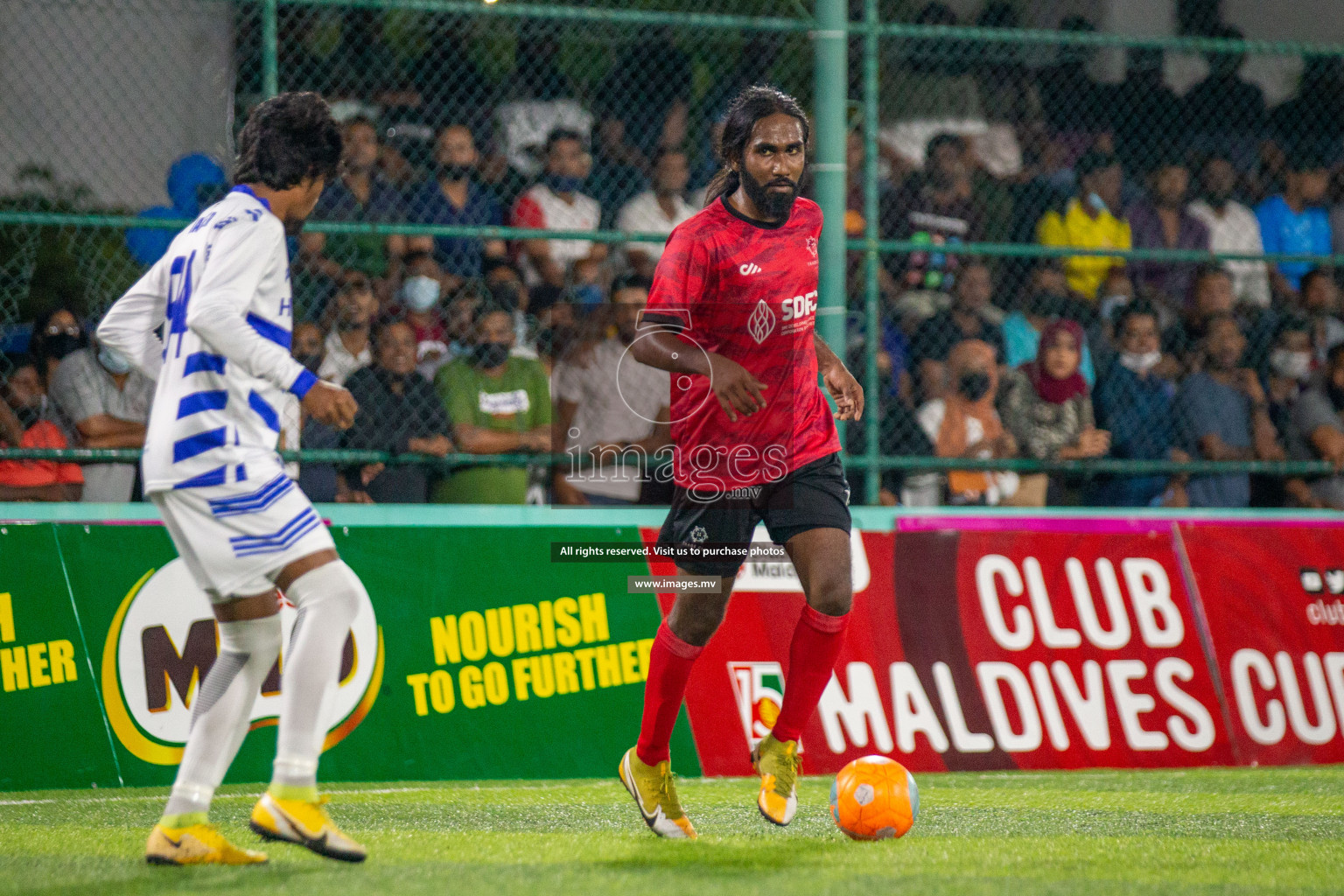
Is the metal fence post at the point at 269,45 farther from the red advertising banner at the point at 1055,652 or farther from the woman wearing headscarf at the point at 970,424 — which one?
the woman wearing headscarf at the point at 970,424

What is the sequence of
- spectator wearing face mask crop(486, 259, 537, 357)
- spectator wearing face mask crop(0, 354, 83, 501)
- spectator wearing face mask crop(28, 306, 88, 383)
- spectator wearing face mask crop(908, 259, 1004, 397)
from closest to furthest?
spectator wearing face mask crop(0, 354, 83, 501)
spectator wearing face mask crop(28, 306, 88, 383)
spectator wearing face mask crop(486, 259, 537, 357)
spectator wearing face mask crop(908, 259, 1004, 397)

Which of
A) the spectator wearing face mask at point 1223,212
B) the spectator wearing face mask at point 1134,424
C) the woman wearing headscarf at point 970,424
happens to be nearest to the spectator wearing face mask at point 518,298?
the woman wearing headscarf at point 970,424

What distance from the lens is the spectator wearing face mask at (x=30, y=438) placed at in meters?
6.98

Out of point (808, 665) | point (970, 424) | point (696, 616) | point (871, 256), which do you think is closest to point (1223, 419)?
point (970, 424)

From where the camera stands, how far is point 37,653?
22.0 feet

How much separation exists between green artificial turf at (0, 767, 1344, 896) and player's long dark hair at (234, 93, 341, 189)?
1866 millimetres

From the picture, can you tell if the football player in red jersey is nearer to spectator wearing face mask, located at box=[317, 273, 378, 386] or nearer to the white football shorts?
the white football shorts

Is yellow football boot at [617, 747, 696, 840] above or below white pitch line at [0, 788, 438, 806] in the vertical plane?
above

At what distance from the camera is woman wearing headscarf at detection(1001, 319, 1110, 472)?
27.5 feet

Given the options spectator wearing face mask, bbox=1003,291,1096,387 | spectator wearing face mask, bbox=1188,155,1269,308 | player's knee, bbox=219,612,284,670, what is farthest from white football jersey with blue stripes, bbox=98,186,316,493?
spectator wearing face mask, bbox=1188,155,1269,308

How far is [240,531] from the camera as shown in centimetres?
411

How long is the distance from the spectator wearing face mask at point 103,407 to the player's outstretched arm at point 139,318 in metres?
2.95

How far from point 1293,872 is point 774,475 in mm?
1913

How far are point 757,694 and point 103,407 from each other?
3343mm
